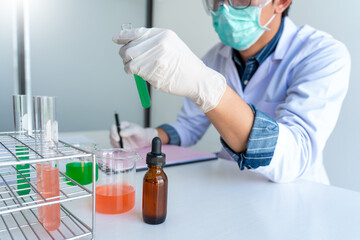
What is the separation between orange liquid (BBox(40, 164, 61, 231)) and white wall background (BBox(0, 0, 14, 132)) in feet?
Answer: 4.53

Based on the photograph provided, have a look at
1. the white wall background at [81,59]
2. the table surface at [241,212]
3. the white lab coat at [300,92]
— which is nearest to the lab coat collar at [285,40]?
the white lab coat at [300,92]

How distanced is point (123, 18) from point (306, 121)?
1814mm

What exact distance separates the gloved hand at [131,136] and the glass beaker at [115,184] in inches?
21.6

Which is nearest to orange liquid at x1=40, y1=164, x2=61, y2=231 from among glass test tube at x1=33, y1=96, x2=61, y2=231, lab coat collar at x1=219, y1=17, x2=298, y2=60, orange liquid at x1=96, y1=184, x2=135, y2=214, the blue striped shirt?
glass test tube at x1=33, y1=96, x2=61, y2=231

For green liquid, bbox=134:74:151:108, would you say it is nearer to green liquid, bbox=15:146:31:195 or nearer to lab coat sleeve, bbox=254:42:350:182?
green liquid, bbox=15:146:31:195

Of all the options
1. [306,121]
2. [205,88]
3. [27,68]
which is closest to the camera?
[205,88]

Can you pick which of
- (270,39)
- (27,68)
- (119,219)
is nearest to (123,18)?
(27,68)

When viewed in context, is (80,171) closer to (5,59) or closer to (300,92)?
(300,92)

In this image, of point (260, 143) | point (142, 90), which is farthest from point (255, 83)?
point (142, 90)

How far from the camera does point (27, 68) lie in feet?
5.81

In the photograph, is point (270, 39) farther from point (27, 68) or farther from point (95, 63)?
point (27, 68)

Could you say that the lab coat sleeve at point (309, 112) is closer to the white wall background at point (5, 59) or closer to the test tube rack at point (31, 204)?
the test tube rack at point (31, 204)

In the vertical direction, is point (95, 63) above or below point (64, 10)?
below

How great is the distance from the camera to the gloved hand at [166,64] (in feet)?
1.98
